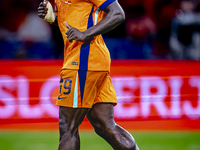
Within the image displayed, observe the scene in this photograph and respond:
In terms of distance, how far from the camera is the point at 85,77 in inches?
97.8

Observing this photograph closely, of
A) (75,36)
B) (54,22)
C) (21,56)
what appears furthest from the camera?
(21,56)

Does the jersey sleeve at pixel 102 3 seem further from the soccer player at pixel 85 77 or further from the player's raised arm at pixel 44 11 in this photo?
the player's raised arm at pixel 44 11

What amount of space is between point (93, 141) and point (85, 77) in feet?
6.97

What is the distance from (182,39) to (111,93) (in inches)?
183

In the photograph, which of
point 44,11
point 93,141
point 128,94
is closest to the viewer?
point 44,11

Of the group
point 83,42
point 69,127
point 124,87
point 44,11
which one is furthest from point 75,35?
point 124,87

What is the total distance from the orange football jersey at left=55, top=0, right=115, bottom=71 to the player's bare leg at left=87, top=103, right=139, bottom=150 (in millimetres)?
294

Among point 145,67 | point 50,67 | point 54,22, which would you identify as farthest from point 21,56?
point 54,22

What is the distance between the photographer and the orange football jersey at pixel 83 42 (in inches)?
97.1

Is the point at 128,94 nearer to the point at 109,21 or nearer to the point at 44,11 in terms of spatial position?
the point at 44,11

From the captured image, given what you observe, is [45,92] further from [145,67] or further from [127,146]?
[127,146]

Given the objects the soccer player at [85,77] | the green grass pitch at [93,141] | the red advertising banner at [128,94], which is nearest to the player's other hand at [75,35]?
the soccer player at [85,77]

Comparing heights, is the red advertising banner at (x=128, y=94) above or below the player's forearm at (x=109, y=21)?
below

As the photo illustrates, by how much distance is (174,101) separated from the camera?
5.46m
